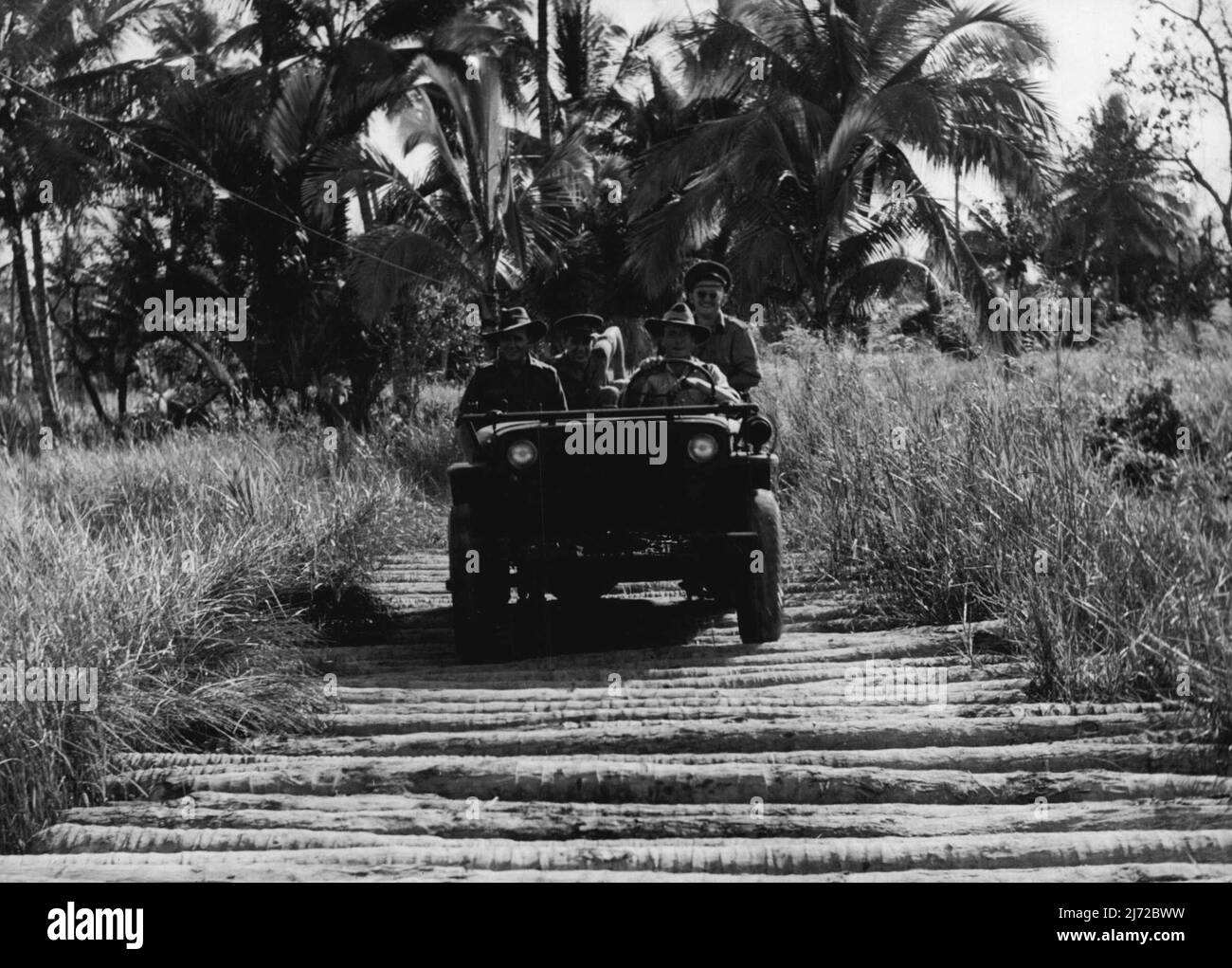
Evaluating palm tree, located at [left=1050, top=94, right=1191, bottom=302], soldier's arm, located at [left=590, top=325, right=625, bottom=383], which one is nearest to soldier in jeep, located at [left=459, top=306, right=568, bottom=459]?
soldier's arm, located at [left=590, top=325, right=625, bottom=383]

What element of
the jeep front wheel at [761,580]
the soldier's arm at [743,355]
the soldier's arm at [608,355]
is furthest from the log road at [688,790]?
the soldier's arm at [608,355]

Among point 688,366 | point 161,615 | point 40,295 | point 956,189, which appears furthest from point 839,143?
point 40,295

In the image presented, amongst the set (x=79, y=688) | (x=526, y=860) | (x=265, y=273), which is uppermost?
(x=265, y=273)

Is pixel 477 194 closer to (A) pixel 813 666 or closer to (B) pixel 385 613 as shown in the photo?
(B) pixel 385 613

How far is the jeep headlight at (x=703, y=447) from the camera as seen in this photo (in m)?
6.32

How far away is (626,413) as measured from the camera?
623 cm

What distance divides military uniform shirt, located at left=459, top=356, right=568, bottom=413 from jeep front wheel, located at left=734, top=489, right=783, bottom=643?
1.84m

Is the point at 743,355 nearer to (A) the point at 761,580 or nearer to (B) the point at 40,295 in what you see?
(A) the point at 761,580

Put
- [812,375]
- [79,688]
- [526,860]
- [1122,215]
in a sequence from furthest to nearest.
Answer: [1122,215], [812,375], [79,688], [526,860]

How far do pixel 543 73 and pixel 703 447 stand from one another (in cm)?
1917

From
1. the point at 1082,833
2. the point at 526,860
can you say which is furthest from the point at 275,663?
the point at 1082,833

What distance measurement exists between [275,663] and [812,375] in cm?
693

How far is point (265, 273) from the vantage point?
21.2 m

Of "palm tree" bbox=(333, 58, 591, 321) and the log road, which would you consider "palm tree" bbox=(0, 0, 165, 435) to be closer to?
"palm tree" bbox=(333, 58, 591, 321)
